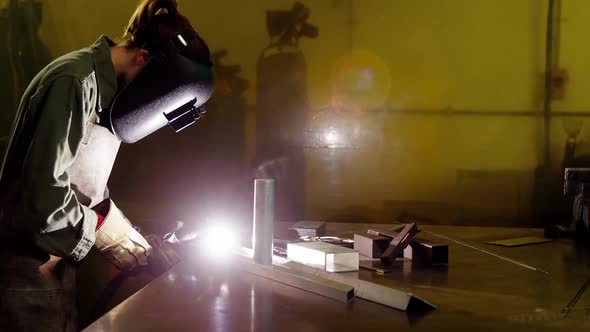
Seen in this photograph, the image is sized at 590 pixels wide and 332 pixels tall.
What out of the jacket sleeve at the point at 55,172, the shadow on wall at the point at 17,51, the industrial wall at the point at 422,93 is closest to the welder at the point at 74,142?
the jacket sleeve at the point at 55,172

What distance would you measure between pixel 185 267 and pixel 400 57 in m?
1.77

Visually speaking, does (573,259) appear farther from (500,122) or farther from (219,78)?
(219,78)

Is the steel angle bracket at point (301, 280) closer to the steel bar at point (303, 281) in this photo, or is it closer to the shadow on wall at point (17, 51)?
the steel bar at point (303, 281)

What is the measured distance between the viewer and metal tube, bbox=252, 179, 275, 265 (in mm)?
1392

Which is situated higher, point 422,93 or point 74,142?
point 422,93

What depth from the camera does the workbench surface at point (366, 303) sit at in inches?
40.6

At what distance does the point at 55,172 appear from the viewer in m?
1.36

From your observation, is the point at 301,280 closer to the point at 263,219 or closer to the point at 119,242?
the point at 263,219

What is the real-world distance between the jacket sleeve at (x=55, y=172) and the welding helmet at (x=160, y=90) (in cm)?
11

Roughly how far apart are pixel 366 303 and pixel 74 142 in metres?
0.81

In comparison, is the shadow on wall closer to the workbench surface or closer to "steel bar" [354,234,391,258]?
the workbench surface

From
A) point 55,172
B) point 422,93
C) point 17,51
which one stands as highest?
point 17,51

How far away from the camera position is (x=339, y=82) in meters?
2.84

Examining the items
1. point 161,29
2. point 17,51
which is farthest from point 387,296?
point 17,51
